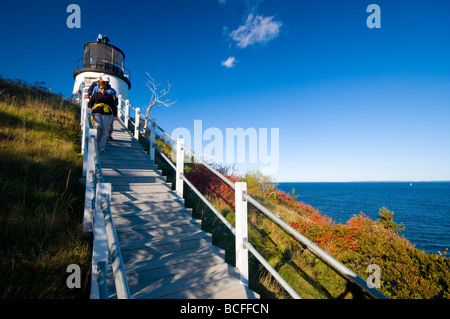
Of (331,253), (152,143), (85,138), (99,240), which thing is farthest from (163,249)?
(331,253)

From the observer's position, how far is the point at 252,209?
7.32 meters

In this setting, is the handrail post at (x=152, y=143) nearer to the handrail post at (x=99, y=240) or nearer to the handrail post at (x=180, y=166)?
the handrail post at (x=180, y=166)

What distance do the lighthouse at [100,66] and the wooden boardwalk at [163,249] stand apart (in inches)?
653

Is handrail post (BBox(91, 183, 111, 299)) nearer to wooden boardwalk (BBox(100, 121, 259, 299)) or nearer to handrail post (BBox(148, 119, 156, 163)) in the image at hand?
wooden boardwalk (BBox(100, 121, 259, 299))

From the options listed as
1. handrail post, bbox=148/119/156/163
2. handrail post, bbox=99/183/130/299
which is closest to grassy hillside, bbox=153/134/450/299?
handrail post, bbox=148/119/156/163

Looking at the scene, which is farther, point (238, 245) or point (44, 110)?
point (44, 110)

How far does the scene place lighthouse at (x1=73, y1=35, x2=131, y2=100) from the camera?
58.1ft

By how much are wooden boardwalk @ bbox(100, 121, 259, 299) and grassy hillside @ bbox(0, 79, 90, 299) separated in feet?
1.86

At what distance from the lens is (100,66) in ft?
59.2

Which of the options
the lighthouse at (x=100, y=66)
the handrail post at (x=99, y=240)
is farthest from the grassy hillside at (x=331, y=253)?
the lighthouse at (x=100, y=66)

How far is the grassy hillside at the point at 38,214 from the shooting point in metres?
2.26
